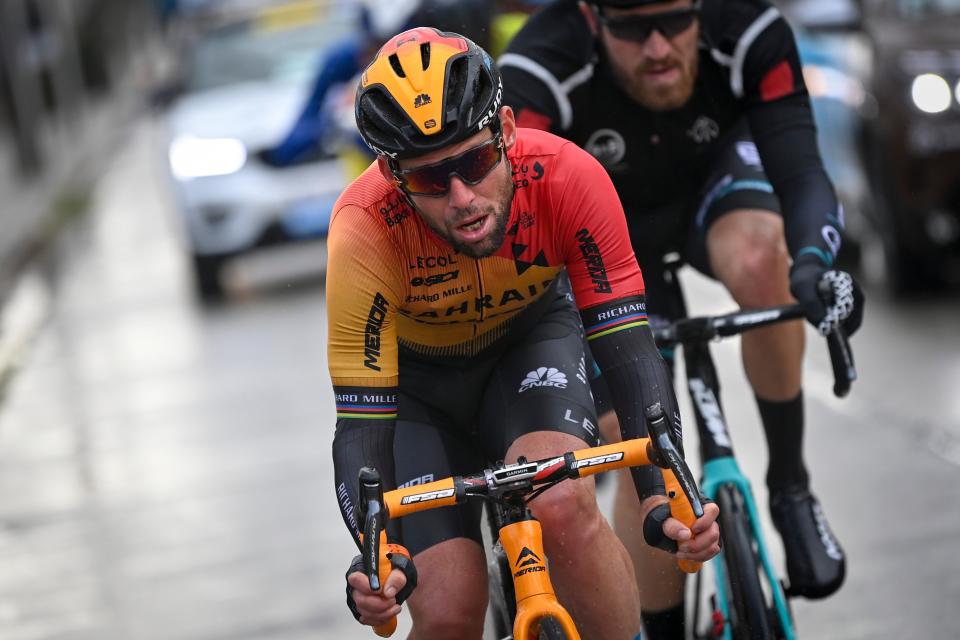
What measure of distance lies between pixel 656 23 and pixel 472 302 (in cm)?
110

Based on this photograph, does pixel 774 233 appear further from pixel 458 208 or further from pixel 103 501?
pixel 103 501

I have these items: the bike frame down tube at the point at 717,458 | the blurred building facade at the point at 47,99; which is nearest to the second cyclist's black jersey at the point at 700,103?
the bike frame down tube at the point at 717,458

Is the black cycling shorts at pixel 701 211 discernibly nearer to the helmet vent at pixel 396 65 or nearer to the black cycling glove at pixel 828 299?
the black cycling glove at pixel 828 299

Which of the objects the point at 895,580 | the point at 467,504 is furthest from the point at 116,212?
the point at 467,504

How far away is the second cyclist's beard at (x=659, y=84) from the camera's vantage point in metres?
4.82

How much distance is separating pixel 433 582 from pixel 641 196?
169 cm

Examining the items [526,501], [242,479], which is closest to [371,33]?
[242,479]

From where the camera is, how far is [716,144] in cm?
513

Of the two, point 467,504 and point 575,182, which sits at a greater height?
point 575,182

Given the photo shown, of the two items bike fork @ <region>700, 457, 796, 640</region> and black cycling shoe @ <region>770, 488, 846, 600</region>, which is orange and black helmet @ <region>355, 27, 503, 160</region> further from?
black cycling shoe @ <region>770, 488, 846, 600</region>

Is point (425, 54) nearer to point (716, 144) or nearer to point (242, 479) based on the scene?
point (716, 144)

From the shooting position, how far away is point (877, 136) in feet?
31.9

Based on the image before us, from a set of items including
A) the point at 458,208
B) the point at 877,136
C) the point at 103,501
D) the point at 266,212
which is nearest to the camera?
the point at 458,208

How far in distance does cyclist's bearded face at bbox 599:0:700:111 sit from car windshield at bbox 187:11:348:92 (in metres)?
9.09
